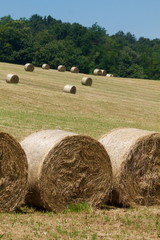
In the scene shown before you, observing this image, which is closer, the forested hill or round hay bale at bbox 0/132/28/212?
round hay bale at bbox 0/132/28/212

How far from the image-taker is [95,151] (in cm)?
1108

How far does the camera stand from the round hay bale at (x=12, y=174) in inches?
396

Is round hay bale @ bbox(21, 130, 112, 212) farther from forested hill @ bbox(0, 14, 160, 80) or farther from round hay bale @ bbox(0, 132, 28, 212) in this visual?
forested hill @ bbox(0, 14, 160, 80)

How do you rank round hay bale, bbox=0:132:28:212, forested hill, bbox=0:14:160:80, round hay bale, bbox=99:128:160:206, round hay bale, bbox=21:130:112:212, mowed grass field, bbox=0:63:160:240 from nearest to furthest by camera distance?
1. mowed grass field, bbox=0:63:160:240
2. round hay bale, bbox=0:132:28:212
3. round hay bale, bbox=21:130:112:212
4. round hay bale, bbox=99:128:160:206
5. forested hill, bbox=0:14:160:80

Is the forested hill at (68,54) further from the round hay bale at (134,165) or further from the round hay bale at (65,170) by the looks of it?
the round hay bale at (65,170)

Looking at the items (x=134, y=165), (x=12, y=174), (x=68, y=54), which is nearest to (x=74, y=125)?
(x=134, y=165)

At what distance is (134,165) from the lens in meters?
11.6

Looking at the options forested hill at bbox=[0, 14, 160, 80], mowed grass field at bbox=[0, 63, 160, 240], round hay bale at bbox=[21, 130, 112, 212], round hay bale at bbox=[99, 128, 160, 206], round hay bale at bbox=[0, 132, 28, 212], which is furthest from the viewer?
forested hill at bbox=[0, 14, 160, 80]

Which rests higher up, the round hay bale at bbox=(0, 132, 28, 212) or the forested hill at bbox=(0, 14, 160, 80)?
the forested hill at bbox=(0, 14, 160, 80)

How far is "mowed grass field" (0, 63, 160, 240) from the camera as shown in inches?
360

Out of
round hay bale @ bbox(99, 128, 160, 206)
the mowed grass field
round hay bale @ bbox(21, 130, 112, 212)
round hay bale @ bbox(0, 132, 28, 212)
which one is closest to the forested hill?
the mowed grass field

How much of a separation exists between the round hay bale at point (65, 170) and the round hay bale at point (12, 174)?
0.82 ft

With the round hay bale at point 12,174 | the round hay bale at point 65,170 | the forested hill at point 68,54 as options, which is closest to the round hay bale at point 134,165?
the round hay bale at point 65,170

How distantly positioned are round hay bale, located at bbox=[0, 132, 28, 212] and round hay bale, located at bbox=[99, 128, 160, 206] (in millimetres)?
2169
